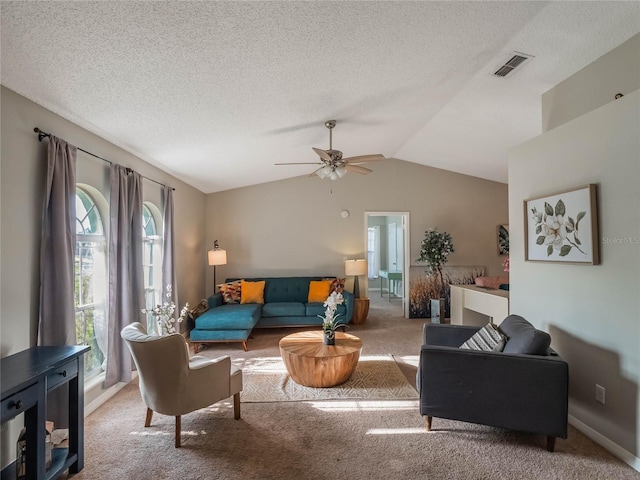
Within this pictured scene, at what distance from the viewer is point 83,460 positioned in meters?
2.04

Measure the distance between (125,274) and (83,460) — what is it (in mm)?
1584

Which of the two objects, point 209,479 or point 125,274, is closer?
point 209,479

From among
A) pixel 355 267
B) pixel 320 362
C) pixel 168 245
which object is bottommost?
pixel 320 362

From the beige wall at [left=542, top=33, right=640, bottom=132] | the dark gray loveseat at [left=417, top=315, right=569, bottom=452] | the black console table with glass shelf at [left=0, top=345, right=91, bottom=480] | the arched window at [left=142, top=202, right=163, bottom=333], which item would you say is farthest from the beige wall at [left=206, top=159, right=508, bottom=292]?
the black console table with glass shelf at [left=0, top=345, right=91, bottom=480]

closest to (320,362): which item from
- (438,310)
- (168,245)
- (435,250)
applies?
(168,245)

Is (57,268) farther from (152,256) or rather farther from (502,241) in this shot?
(502,241)

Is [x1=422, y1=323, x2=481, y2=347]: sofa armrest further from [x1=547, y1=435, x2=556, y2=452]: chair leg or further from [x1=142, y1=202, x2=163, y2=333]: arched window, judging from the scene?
[x1=142, y1=202, x2=163, y2=333]: arched window

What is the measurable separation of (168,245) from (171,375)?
2.42 m

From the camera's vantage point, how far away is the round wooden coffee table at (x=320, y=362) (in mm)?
2975

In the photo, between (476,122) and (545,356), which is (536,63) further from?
(545,356)

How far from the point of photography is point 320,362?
2.96 m

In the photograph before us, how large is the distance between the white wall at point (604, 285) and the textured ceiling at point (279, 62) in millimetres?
766

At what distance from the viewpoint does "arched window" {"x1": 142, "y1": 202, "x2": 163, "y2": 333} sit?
416cm

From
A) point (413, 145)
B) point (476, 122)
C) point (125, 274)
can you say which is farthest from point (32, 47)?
point (413, 145)
